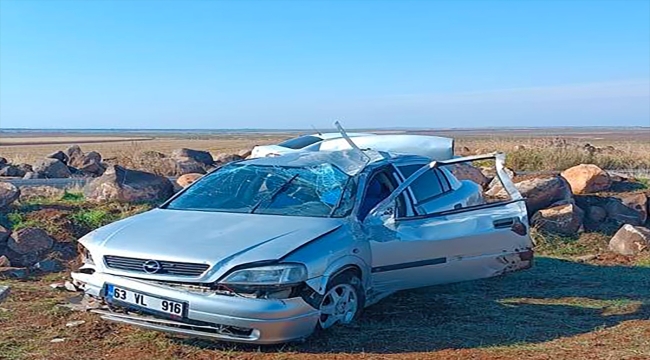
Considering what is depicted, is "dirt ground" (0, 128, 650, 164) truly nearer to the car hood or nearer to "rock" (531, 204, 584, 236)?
"rock" (531, 204, 584, 236)

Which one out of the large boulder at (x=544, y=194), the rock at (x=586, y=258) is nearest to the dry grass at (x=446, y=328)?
the rock at (x=586, y=258)

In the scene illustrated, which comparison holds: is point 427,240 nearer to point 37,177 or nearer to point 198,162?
point 198,162

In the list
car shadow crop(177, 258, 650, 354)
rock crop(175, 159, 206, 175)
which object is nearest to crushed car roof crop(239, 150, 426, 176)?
car shadow crop(177, 258, 650, 354)

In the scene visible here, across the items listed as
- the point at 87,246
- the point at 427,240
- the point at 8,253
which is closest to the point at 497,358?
the point at 427,240

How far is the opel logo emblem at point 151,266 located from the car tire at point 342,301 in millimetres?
1174

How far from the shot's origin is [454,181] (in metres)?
8.03

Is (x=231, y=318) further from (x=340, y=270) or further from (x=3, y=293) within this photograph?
(x=3, y=293)

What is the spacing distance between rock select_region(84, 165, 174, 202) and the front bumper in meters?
6.55

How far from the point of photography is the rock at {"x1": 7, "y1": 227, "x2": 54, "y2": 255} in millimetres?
9516

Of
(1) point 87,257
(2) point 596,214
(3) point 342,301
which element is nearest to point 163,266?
(1) point 87,257

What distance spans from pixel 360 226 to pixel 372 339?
925mm

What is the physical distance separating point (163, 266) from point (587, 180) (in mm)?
9391

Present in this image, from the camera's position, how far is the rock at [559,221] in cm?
1117

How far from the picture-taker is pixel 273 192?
6.58m
